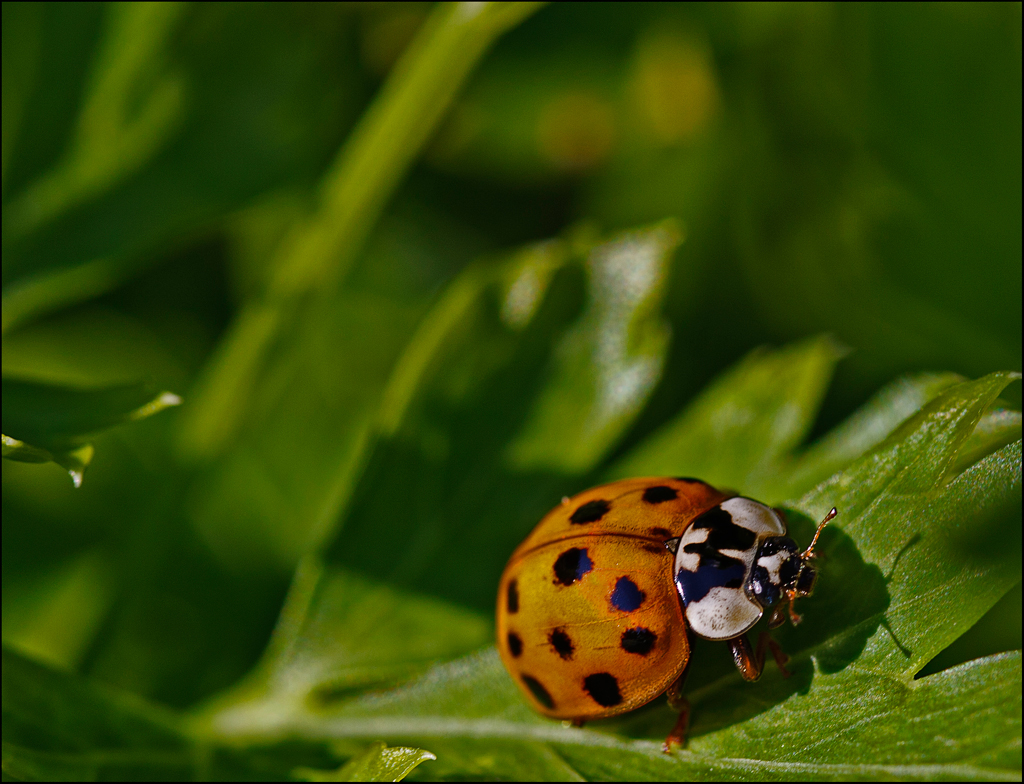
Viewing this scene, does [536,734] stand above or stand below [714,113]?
below

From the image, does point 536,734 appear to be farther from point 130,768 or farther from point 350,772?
point 130,768

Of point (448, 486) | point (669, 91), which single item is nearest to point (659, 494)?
point (448, 486)

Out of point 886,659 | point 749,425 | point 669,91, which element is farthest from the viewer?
point 669,91

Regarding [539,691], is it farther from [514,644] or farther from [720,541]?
[720,541]

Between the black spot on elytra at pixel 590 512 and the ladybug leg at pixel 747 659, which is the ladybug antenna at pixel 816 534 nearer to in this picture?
the ladybug leg at pixel 747 659

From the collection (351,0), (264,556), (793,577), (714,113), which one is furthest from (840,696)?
(351,0)

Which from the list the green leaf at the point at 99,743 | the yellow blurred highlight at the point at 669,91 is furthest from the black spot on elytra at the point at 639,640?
the yellow blurred highlight at the point at 669,91
